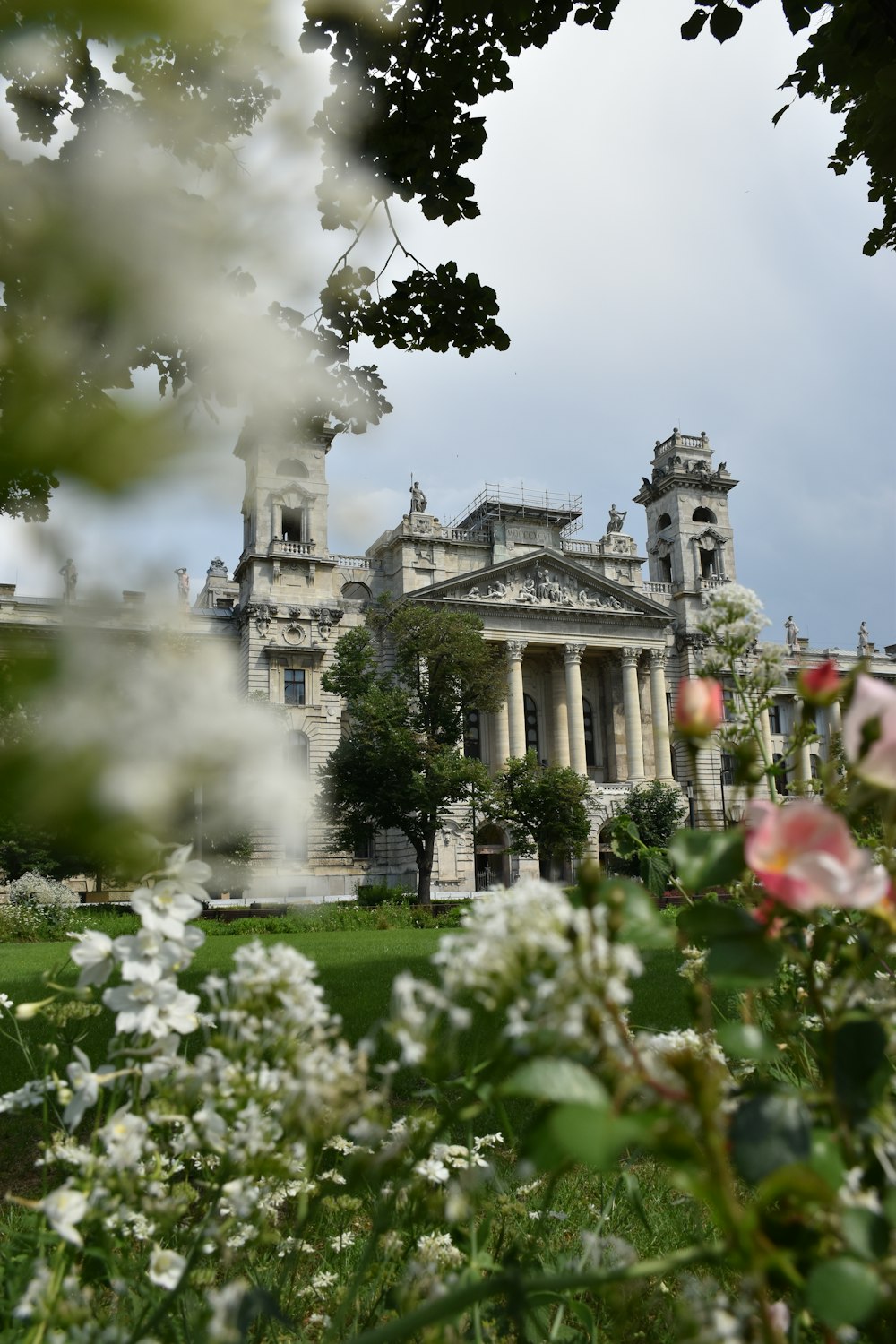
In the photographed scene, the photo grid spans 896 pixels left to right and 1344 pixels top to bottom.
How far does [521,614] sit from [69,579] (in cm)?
4432

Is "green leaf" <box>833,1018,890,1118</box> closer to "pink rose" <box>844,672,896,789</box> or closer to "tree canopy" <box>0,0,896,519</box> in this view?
"pink rose" <box>844,672,896,789</box>

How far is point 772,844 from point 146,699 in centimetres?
62

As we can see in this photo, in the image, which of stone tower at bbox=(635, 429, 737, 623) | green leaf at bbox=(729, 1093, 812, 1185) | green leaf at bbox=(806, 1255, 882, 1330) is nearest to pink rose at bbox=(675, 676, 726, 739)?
green leaf at bbox=(729, 1093, 812, 1185)

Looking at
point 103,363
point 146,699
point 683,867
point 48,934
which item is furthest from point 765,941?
point 48,934

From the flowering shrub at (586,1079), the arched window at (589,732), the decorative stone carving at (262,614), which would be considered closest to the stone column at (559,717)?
the arched window at (589,732)

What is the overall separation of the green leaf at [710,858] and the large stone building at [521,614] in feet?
113

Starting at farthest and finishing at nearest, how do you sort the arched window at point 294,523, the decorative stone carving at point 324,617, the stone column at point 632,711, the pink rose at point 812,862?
the stone column at point 632,711 → the arched window at point 294,523 → the decorative stone carving at point 324,617 → the pink rose at point 812,862

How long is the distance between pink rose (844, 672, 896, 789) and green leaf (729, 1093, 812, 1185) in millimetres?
290

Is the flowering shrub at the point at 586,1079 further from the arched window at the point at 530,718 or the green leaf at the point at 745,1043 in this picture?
the arched window at the point at 530,718

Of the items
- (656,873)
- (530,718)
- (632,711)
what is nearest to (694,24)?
(656,873)

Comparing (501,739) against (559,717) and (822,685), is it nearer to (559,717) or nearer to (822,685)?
(559,717)

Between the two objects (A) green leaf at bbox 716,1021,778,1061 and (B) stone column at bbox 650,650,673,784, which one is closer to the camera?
(A) green leaf at bbox 716,1021,778,1061

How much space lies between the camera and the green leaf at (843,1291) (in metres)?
0.68

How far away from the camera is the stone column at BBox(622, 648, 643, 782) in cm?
4616
